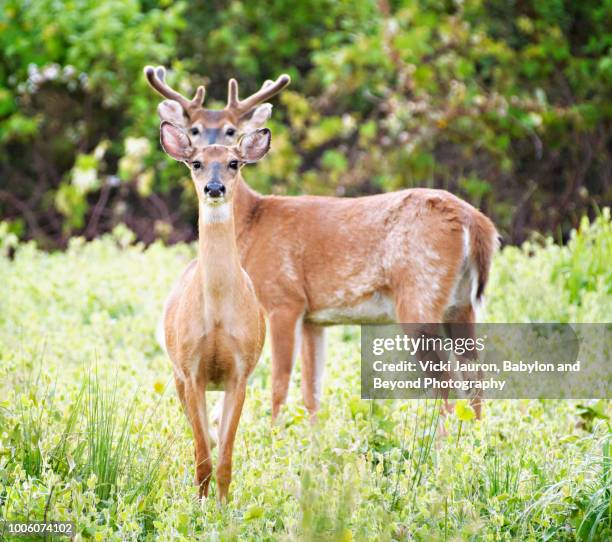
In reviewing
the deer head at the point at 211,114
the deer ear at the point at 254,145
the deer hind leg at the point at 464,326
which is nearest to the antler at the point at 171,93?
the deer head at the point at 211,114

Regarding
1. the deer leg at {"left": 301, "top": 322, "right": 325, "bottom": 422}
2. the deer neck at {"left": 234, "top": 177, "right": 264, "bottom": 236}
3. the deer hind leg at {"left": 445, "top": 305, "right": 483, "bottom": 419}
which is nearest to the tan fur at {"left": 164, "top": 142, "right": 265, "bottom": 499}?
the deer leg at {"left": 301, "top": 322, "right": 325, "bottom": 422}

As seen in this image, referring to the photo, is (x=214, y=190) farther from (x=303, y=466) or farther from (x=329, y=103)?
(x=329, y=103)

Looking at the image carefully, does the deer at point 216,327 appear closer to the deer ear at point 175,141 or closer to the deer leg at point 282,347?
the deer ear at point 175,141

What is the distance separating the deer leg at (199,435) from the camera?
4586mm

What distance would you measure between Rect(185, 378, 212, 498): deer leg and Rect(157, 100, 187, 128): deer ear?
10.3 ft

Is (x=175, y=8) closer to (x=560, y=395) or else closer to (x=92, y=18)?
(x=92, y=18)

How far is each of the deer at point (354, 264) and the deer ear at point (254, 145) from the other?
1.51m

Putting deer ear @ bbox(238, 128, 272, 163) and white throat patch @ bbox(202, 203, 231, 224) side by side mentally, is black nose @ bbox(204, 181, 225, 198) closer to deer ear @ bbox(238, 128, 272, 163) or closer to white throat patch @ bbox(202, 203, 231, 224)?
white throat patch @ bbox(202, 203, 231, 224)

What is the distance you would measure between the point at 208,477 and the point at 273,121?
10696 mm

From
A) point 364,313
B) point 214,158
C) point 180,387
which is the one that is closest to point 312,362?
point 364,313

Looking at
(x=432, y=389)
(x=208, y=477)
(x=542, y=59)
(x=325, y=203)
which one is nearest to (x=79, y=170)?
(x=542, y=59)

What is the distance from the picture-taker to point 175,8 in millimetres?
14000

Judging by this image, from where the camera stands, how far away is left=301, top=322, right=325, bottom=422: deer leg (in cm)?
655

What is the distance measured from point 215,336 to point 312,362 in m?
2.22
